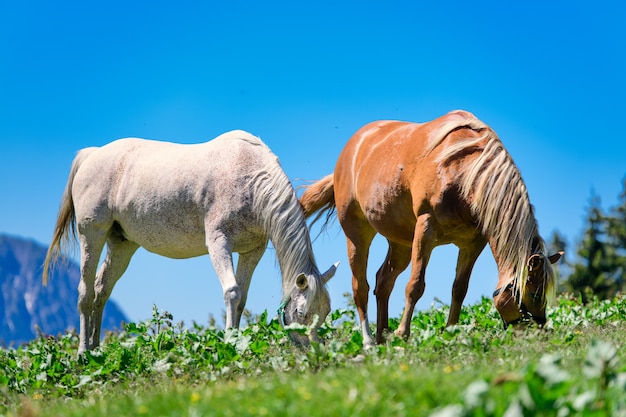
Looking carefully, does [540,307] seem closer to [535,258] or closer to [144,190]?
[535,258]

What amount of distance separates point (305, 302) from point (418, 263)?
3.70 feet

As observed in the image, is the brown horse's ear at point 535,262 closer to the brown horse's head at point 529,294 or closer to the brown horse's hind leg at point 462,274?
the brown horse's head at point 529,294

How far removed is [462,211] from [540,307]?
109 centimetres

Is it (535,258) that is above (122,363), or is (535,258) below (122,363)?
above

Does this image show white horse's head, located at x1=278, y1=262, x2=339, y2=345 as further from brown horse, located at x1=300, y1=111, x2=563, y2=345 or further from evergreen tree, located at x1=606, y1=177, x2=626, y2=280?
evergreen tree, located at x1=606, y1=177, x2=626, y2=280

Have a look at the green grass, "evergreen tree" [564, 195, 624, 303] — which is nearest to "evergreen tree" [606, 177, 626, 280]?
"evergreen tree" [564, 195, 624, 303]

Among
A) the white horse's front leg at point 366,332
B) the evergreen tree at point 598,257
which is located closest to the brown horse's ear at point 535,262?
the white horse's front leg at point 366,332

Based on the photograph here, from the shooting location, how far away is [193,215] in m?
8.88

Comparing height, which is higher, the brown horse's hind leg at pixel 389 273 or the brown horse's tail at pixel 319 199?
the brown horse's tail at pixel 319 199

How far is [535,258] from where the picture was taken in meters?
7.07

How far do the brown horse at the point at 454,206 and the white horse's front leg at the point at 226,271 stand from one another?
149 centimetres

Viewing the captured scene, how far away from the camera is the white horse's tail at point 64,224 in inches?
411

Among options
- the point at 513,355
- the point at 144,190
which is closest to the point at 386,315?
the point at 144,190

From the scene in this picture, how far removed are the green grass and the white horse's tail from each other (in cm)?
102
